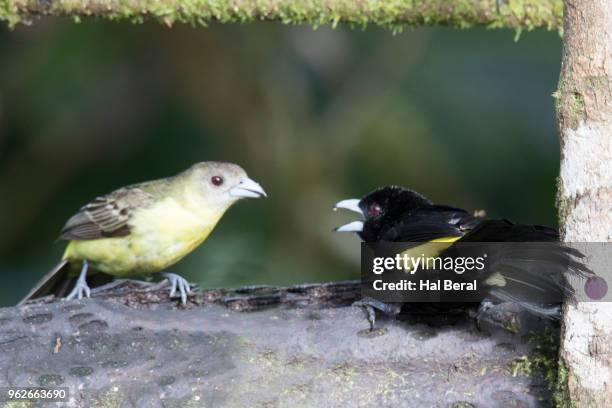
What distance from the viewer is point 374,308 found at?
285 centimetres

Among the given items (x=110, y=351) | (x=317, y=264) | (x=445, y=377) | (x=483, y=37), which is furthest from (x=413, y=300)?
(x=483, y=37)

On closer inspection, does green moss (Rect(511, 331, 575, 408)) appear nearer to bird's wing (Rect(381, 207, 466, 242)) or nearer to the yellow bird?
bird's wing (Rect(381, 207, 466, 242))

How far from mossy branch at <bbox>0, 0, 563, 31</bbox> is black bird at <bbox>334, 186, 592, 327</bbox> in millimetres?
687

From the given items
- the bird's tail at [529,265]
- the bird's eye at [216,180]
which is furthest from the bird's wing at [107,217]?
the bird's tail at [529,265]

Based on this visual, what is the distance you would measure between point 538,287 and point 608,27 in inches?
28.2

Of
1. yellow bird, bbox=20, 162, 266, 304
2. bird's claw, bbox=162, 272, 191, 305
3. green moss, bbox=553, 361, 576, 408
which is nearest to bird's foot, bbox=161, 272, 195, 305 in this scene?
bird's claw, bbox=162, 272, 191, 305

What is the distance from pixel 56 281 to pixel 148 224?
20.0 inches

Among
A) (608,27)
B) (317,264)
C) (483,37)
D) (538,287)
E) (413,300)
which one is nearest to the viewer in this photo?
(608,27)

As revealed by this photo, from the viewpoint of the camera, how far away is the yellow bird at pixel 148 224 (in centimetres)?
370

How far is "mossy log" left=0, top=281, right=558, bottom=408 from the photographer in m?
2.64

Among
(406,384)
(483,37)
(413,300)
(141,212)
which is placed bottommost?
(406,384)

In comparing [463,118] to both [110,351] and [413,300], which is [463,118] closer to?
[413,300]

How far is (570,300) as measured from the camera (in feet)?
8.14

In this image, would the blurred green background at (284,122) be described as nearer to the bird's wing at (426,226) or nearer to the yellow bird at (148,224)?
the yellow bird at (148,224)
